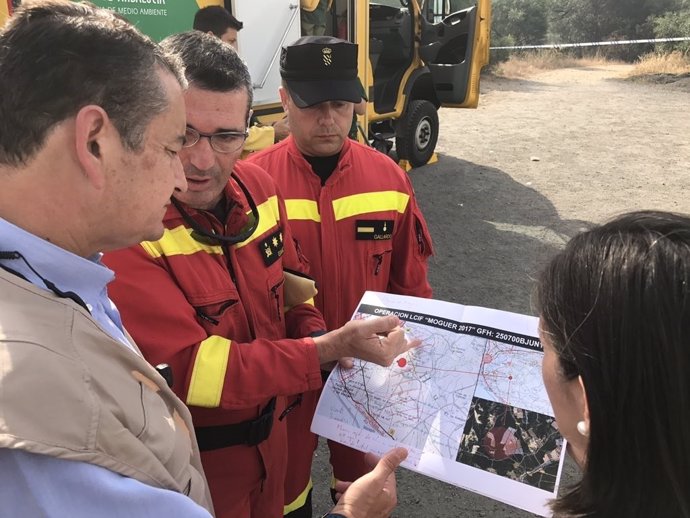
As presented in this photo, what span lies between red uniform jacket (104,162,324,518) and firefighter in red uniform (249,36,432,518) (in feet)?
1.25

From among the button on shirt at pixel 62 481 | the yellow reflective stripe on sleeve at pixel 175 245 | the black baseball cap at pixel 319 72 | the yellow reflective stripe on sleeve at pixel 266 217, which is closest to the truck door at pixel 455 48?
the black baseball cap at pixel 319 72

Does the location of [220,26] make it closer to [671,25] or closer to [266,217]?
[266,217]

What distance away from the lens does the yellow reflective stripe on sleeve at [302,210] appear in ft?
6.88

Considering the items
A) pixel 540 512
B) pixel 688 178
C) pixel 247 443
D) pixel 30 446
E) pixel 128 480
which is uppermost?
pixel 30 446

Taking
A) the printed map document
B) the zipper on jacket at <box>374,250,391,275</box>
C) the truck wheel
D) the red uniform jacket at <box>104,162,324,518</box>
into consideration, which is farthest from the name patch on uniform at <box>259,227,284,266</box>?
the truck wheel

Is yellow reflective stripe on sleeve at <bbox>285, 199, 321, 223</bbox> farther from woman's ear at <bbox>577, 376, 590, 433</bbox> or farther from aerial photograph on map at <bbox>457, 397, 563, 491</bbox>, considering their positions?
woman's ear at <bbox>577, 376, 590, 433</bbox>

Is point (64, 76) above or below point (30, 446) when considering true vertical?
above

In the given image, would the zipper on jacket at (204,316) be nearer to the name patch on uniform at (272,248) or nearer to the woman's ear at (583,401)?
the name patch on uniform at (272,248)

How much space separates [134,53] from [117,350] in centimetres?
48

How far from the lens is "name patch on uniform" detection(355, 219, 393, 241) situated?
211cm

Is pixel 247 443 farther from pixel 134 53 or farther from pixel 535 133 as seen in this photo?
pixel 535 133

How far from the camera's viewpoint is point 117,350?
0.86 metres

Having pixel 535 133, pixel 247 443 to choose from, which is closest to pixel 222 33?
pixel 247 443

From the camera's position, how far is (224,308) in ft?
4.75
